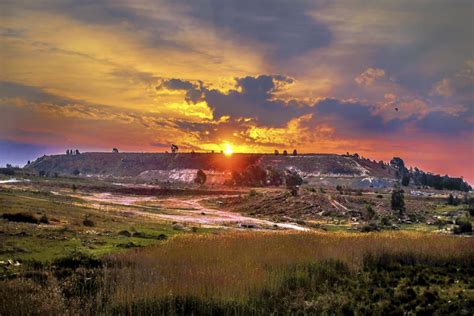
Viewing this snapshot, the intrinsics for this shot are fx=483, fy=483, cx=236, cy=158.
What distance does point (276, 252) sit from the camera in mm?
28984

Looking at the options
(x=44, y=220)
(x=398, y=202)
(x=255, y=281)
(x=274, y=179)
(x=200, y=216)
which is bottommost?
(x=200, y=216)

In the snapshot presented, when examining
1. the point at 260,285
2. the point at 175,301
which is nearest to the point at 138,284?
the point at 175,301

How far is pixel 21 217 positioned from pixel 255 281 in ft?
85.6

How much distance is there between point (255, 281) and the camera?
77.4ft

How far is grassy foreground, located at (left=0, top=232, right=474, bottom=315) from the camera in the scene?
2098cm

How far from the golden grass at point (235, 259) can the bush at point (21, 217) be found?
→ 14.7m

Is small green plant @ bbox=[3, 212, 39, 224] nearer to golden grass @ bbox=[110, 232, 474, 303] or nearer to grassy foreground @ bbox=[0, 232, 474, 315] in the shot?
golden grass @ bbox=[110, 232, 474, 303]

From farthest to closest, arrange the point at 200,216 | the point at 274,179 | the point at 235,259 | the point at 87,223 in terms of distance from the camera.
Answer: the point at 274,179
the point at 200,216
the point at 87,223
the point at 235,259

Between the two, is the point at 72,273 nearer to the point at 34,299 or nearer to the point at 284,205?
the point at 34,299

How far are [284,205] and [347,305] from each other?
7051 centimetres

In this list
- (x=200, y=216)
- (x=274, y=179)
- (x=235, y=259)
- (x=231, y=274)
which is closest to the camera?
(x=231, y=274)

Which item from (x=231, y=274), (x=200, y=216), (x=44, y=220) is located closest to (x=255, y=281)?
(x=231, y=274)

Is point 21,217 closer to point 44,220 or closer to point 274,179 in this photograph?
point 44,220

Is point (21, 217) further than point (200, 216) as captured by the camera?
No
